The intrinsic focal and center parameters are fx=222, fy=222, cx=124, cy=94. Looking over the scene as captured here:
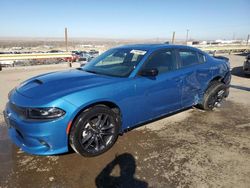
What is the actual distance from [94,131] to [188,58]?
2633 millimetres

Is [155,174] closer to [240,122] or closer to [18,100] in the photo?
[18,100]

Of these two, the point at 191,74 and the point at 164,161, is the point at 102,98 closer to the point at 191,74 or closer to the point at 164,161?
the point at 164,161

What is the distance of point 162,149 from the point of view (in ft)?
11.8

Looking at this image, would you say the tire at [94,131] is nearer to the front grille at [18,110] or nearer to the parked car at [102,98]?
the parked car at [102,98]

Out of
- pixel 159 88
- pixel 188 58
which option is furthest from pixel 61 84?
pixel 188 58

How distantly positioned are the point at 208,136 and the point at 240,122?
1199 mm

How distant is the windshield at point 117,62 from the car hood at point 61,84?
0.29m

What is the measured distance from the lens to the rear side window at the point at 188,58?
14.9 feet

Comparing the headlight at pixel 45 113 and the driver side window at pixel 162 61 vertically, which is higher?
the driver side window at pixel 162 61

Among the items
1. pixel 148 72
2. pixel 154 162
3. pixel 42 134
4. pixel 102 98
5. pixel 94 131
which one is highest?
pixel 148 72

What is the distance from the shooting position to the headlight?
9.41 ft

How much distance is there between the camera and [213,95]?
531 centimetres

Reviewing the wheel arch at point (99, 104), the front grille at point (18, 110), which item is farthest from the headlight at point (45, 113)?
the wheel arch at point (99, 104)

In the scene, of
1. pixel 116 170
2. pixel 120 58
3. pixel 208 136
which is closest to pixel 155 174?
pixel 116 170
